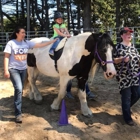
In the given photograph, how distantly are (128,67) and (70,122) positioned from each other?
149 cm

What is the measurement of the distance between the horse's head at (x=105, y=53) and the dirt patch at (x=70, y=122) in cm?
105

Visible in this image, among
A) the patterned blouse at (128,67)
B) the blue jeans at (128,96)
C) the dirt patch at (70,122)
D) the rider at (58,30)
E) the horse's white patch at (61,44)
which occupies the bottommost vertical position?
the dirt patch at (70,122)

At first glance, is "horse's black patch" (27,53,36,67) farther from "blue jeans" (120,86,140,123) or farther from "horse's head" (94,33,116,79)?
"blue jeans" (120,86,140,123)

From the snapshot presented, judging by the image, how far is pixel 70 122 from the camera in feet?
14.5

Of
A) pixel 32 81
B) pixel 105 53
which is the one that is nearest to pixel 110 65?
pixel 105 53

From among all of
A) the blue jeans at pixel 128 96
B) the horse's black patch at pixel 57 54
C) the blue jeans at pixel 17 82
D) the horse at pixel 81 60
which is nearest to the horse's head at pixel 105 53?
the horse at pixel 81 60

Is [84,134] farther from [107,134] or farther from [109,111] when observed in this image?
[109,111]

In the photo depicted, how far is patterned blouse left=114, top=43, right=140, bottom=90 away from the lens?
13.4 feet

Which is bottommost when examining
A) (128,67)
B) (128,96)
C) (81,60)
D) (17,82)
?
(128,96)

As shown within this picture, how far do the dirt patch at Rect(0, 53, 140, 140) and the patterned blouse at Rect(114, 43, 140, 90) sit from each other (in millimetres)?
826

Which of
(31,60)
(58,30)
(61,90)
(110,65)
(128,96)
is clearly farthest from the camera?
(31,60)

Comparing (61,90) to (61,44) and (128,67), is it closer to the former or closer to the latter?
(61,44)

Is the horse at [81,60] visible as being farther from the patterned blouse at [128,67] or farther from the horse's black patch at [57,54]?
the patterned blouse at [128,67]

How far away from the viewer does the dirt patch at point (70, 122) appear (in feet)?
13.0
